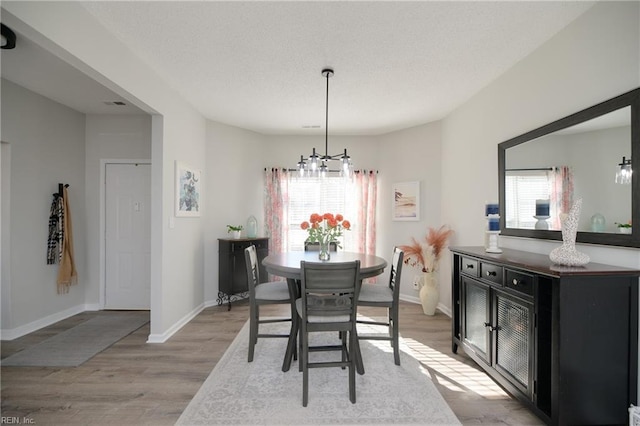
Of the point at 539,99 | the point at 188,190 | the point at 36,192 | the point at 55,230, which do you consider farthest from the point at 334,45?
the point at 55,230

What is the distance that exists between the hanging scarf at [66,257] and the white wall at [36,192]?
0.09 meters

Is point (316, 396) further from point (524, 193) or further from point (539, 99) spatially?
point (539, 99)

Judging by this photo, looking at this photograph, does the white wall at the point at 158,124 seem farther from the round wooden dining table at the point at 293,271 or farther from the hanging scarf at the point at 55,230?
the hanging scarf at the point at 55,230

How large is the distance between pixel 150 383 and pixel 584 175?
11.5 ft

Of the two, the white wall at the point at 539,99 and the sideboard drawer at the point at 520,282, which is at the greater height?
the white wall at the point at 539,99

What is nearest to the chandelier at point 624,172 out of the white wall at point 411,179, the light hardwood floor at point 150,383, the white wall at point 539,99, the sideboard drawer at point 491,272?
the white wall at point 539,99

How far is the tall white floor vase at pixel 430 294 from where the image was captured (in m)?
3.92

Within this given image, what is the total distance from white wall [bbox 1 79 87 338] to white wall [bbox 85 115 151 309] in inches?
4.4

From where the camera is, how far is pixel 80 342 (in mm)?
3100

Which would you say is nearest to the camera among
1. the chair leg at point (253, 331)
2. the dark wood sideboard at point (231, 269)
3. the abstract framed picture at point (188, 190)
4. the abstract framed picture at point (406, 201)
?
the chair leg at point (253, 331)

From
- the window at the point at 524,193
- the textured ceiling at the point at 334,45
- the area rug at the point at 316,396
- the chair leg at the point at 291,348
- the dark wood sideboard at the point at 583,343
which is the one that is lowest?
the area rug at the point at 316,396

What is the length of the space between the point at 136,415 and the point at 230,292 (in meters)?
2.22

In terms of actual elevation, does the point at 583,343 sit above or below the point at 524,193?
below

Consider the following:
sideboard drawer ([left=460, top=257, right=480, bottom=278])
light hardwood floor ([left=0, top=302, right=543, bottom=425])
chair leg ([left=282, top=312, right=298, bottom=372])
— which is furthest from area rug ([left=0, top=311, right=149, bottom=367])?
sideboard drawer ([left=460, top=257, right=480, bottom=278])
